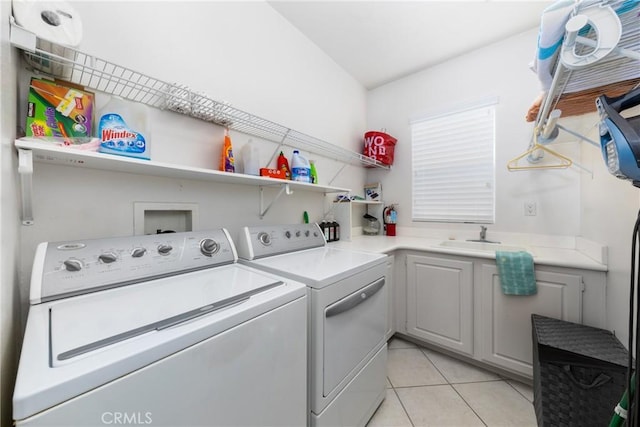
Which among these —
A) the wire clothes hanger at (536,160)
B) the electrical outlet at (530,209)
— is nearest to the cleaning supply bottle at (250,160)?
the wire clothes hanger at (536,160)

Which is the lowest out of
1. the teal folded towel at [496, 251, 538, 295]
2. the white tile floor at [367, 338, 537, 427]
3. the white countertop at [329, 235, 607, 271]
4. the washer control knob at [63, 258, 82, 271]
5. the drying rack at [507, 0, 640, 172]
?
the white tile floor at [367, 338, 537, 427]

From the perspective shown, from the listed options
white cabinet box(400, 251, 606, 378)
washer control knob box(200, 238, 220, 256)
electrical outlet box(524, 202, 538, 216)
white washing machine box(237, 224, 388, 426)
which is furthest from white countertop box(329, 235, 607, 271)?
washer control knob box(200, 238, 220, 256)

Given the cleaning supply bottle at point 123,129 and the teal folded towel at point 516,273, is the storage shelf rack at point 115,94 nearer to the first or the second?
the cleaning supply bottle at point 123,129

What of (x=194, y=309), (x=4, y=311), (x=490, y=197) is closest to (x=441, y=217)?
(x=490, y=197)

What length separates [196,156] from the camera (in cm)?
140

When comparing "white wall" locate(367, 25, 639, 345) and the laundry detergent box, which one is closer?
the laundry detergent box

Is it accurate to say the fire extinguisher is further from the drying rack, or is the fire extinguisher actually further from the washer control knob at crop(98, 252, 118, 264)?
the washer control knob at crop(98, 252, 118, 264)

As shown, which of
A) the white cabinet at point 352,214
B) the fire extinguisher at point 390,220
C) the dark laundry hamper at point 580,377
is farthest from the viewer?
the fire extinguisher at point 390,220

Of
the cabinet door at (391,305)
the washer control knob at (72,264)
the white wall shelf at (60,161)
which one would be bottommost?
the cabinet door at (391,305)

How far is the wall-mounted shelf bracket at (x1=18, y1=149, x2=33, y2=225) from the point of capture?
73cm

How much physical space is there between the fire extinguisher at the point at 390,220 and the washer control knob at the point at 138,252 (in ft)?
7.69

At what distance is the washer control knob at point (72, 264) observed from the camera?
2.60 ft

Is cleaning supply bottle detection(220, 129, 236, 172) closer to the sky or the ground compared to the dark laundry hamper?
closer to the sky

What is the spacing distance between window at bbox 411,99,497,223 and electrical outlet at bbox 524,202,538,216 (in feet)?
0.79
